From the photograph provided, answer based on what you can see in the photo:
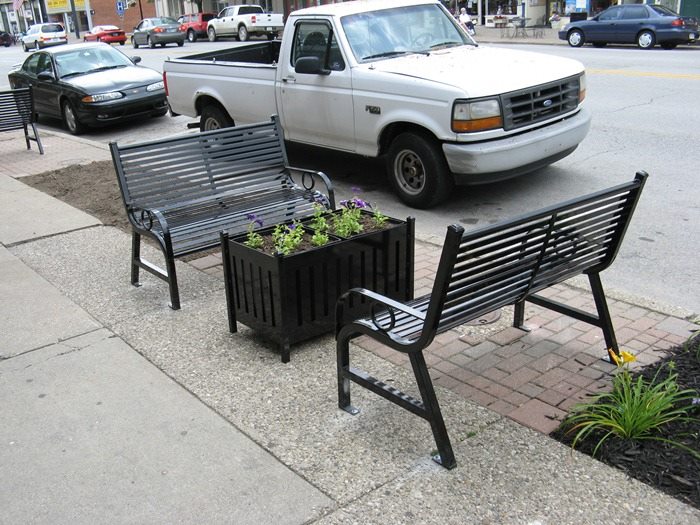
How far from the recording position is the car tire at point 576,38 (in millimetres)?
26609

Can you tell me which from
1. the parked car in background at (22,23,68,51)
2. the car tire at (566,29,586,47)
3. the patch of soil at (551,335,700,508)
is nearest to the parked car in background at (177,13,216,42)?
the parked car in background at (22,23,68,51)

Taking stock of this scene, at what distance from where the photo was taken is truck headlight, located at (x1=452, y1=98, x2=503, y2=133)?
6.93 meters

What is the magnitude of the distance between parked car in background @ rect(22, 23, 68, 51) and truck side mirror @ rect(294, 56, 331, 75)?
49332 millimetres

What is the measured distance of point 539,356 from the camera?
174 inches

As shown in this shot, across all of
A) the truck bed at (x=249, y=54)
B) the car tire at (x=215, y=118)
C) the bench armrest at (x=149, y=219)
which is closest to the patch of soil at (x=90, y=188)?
the car tire at (x=215, y=118)

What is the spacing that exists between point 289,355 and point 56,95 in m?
12.0

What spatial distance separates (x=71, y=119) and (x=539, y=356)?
1253 centimetres

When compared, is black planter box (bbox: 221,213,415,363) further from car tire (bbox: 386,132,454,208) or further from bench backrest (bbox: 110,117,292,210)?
car tire (bbox: 386,132,454,208)

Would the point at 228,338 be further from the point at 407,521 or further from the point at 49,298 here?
the point at 407,521

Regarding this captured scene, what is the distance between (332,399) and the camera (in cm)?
405

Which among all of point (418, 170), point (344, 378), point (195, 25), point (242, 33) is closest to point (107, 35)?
point (195, 25)

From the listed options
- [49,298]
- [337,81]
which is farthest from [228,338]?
[337,81]

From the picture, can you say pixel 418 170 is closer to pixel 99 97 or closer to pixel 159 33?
pixel 99 97

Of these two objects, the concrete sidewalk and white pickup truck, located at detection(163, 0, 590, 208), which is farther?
white pickup truck, located at detection(163, 0, 590, 208)
